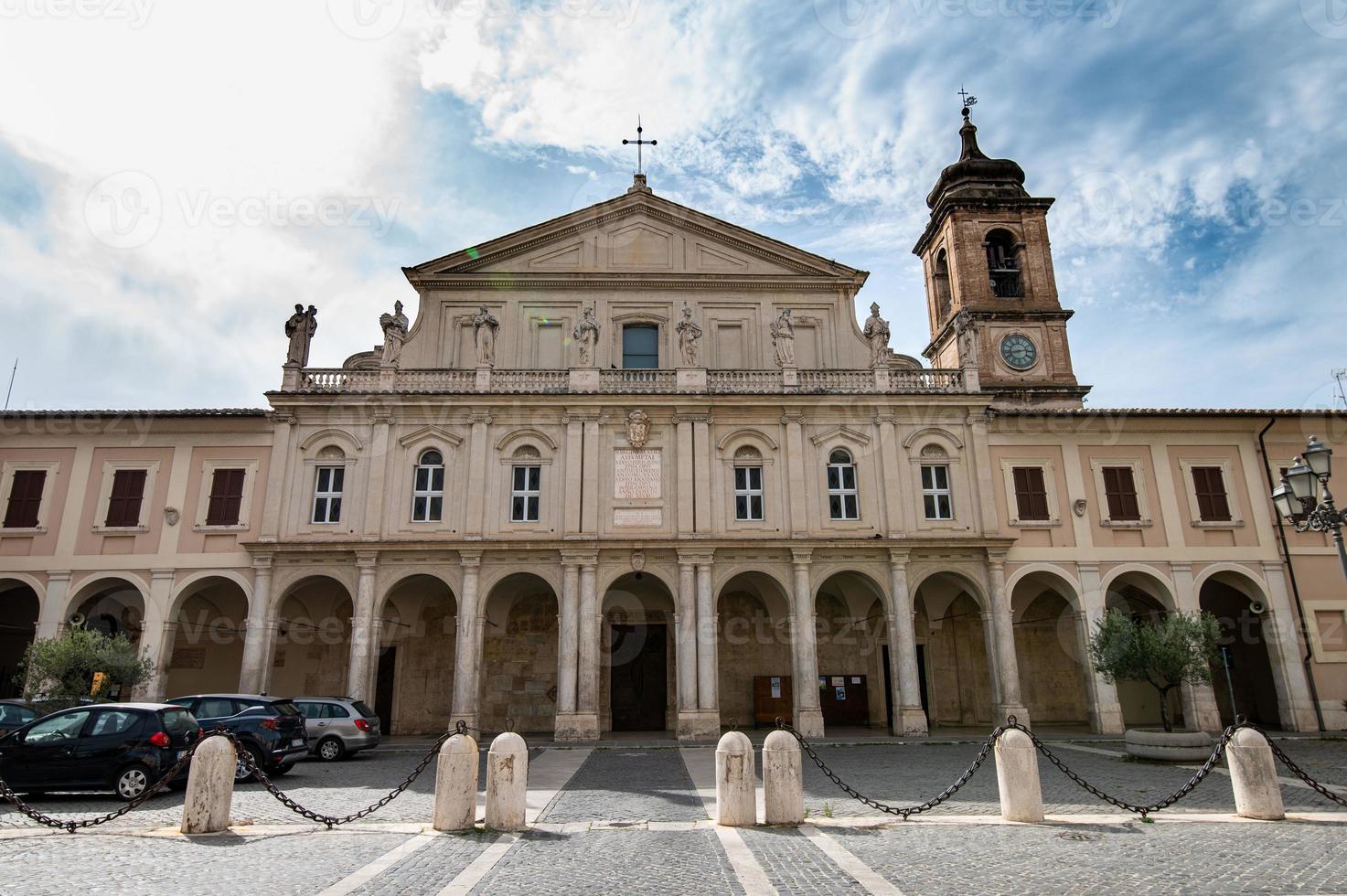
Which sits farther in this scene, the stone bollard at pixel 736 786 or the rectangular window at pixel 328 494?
the rectangular window at pixel 328 494

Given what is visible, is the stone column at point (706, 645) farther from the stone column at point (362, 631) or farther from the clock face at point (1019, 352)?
the clock face at point (1019, 352)

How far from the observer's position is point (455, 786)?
9398mm

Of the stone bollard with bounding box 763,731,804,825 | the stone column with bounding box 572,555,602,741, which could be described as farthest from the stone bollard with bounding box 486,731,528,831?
the stone column with bounding box 572,555,602,741

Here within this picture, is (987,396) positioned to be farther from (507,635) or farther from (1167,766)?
(507,635)

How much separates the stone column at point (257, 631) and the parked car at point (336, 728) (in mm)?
3419

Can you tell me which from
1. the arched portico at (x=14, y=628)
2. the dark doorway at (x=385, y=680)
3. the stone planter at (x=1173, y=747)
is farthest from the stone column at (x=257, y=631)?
the stone planter at (x=1173, y=747)

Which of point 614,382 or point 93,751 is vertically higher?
point 614,382

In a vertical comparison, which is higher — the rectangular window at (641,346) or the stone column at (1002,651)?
the rectangular window at (641,346)

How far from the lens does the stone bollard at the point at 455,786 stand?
30.5 ft

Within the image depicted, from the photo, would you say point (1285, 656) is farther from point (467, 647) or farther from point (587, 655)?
point (467, 647)

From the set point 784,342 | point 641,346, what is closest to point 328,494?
point 641,346

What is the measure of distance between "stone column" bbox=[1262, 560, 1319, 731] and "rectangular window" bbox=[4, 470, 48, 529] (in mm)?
34480

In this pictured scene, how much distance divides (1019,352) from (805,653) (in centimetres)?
1679

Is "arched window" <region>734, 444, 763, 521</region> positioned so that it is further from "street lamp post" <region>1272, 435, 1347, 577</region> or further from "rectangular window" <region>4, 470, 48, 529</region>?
"rectangular window" <region>4, 470, 48, 529</region>
